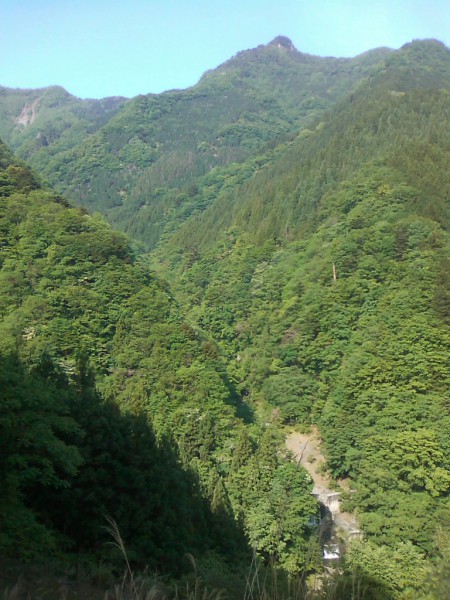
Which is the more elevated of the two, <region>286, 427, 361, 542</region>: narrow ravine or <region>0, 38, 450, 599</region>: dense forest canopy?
<region>0, 38, 450, 599</region>: dense forest canopy

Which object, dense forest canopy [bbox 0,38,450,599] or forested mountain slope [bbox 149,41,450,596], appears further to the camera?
forested mountain slope [bbox 149,41,450,596]

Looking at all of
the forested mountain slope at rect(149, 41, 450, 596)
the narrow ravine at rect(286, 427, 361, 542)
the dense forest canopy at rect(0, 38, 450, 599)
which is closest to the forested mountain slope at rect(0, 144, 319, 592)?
the dense forest canopy at rect(0, 38, 450, 599)

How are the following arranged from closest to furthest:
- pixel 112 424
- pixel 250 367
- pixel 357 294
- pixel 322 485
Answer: pixel 112 424 → pixel 322 485 → pixel 357 294 → pixel 250 367

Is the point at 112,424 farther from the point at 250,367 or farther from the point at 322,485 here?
the point at 250,367

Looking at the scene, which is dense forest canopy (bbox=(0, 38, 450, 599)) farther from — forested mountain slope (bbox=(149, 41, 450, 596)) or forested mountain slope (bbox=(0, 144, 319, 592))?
forested mountain slope (bbox=(149, 41, 450, 596))

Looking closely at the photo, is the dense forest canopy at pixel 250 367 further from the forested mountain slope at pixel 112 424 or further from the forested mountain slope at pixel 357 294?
the forested mountain slope at pixel 357 294

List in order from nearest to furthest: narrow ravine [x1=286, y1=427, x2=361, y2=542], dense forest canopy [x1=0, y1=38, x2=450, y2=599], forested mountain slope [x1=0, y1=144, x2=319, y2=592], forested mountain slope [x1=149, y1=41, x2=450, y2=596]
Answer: forested mountain slope [x1=0, y1=144, x2=319, y2=592]
dense forest canopy [x1=0, y1=38, x2=450, y2=599]
narrow ravine [x1=286, y1=427, x2=361, y2=542]
forested mountain slope [x1=149, y1=41, x2=450, y2=596]

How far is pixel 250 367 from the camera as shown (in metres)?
71.4

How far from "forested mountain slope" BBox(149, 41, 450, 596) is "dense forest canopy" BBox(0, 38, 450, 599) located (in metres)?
0.28

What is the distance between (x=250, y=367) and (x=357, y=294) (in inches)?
Answer: 677

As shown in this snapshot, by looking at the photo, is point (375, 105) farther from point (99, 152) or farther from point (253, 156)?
point (99, 152)

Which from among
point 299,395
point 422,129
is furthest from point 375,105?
point 299,395

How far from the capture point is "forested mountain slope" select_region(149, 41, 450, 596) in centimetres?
4294

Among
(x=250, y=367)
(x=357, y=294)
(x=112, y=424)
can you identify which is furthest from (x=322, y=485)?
(x=112, y=424)
